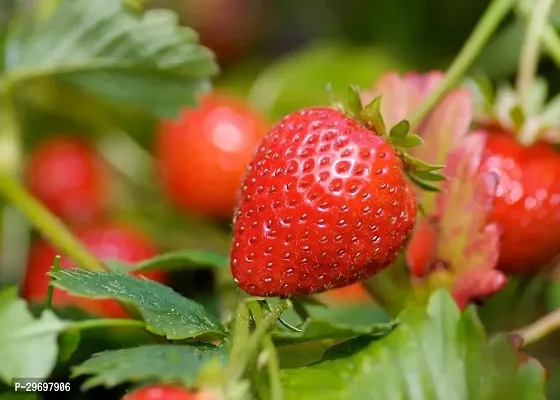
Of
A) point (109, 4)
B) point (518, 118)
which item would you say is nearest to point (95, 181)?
point (109, 4)

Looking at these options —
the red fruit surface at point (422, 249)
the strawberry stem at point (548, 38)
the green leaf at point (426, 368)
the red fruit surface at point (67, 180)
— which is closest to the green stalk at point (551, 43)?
the strawberry stem at point (548, 38)

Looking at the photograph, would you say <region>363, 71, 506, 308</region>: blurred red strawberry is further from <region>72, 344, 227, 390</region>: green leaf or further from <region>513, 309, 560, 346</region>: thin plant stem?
<region>72, 344, 227, 390</region>: green leaf

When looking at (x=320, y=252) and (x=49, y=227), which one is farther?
(x=49, y=227)

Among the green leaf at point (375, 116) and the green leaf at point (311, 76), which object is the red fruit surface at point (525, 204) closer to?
the green leaf at point (375, 116)

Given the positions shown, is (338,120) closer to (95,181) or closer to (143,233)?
(143,233)

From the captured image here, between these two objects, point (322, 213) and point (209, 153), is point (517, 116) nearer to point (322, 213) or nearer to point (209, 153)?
point (322, 213)

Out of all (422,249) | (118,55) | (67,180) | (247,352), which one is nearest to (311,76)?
(67,180)
